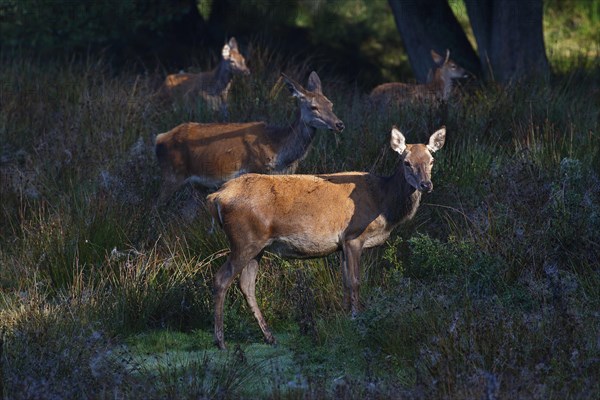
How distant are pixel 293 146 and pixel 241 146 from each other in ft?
1.85

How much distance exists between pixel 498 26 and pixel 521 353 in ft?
25.5

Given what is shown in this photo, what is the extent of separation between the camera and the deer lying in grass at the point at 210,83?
14102mm

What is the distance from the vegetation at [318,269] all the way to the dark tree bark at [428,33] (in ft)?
5.36

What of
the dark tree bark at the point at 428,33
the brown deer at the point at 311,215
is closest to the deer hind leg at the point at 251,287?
the brown deer at the point at 311,215

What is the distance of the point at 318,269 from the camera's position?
31.7 ft

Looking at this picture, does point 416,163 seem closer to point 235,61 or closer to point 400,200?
point 400,200

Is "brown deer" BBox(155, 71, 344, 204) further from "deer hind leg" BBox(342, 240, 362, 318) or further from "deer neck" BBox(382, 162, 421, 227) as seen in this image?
"deer hind leg" BBox(342, 240, 362, 318)

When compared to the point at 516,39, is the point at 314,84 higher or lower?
higher

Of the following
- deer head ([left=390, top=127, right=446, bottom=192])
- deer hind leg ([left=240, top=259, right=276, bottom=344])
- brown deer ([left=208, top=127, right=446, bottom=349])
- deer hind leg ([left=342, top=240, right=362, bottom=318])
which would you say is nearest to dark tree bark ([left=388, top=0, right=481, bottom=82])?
deer head ([left=390, top=127, right=446, bottom=192])

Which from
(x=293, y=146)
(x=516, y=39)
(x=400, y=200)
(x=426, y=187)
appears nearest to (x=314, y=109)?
A: (x=293, y=146)

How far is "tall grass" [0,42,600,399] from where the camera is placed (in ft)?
24.0

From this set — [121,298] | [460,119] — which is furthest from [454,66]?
[121,298]

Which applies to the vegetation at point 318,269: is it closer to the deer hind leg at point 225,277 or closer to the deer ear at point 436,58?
the deer hind leg at point 225,277

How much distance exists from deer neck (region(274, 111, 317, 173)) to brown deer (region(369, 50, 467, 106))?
1.91m
